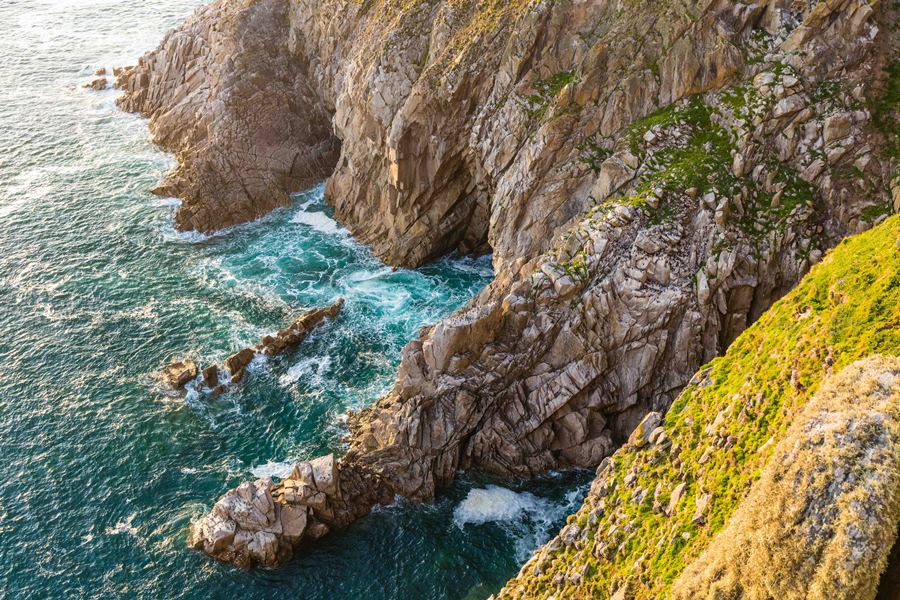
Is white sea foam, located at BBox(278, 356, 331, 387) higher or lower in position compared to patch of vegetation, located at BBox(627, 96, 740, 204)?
lower

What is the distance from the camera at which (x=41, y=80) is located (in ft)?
370

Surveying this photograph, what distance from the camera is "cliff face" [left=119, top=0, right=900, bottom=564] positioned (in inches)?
2047

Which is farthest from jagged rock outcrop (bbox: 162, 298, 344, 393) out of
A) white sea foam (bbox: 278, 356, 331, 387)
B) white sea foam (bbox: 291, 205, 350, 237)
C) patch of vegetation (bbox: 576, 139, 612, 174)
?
patch of vegetation (bbox: 576, 139, 612, 174)

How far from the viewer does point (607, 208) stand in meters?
55.9

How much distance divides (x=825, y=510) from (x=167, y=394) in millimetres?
49037

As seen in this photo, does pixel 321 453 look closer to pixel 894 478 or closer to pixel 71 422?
pixel 71 422

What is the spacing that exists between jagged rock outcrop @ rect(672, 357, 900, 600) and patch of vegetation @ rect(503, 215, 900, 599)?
2.52 meters

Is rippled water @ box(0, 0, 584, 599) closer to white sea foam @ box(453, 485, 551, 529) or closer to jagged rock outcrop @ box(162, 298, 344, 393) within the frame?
white sea foam @ box(453, 485, 551, 529)

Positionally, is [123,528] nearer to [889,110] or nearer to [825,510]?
[825,510]

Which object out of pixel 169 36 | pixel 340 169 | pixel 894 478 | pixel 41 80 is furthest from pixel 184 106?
pixel 894 478

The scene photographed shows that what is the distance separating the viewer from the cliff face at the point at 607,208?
52.0m

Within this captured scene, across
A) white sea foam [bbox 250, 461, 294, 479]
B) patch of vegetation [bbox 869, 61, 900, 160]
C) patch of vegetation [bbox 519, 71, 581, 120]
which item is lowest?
white sea foam [bbox 250, 461, 294, 479]

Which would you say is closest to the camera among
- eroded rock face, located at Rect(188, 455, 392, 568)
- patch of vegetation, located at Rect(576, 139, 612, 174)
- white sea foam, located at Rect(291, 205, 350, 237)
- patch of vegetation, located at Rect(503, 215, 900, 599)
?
patch of vegetation, located at Rect(503, 215, 900, 599)

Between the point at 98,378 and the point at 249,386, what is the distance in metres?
12.7
